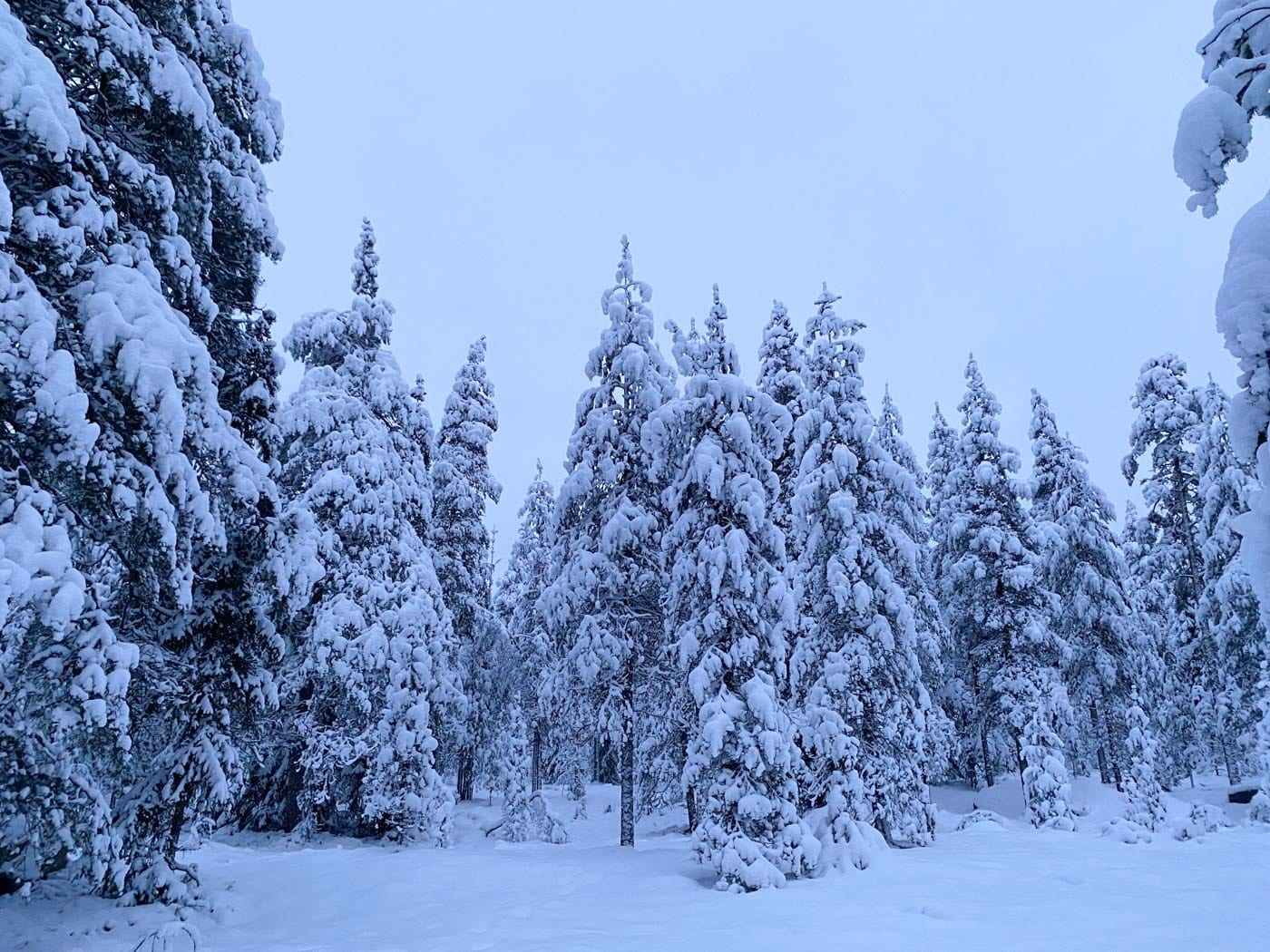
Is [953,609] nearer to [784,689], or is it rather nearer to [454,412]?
[784,689]

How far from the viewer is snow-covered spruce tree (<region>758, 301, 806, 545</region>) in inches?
809

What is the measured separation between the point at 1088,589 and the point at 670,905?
71.8ft

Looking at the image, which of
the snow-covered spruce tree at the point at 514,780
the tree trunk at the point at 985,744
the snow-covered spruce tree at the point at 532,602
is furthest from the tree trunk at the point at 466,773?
the tree trunk at the point at 985,744

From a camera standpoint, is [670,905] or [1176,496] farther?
[1176,496]

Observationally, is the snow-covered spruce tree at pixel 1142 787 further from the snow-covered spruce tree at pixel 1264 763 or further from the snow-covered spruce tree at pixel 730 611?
the snow-covered spruce tree at pixel 730 611

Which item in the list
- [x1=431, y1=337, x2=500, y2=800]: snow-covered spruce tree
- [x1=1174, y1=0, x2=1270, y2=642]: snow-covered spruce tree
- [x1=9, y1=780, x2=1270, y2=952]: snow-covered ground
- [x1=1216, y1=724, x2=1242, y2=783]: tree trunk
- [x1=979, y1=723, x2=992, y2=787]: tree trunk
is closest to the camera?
[x1=1174, y1=0, x2=1270, y2=642]: snow-covered spruce tree

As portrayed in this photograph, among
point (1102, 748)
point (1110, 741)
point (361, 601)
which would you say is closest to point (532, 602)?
point (361, 601)

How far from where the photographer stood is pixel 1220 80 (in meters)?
4.42

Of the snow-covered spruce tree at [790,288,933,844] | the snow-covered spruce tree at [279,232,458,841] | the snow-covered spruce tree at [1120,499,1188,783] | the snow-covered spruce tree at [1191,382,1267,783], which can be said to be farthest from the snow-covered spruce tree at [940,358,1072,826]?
the snow-covered spruce tree at [279,232,458,841]

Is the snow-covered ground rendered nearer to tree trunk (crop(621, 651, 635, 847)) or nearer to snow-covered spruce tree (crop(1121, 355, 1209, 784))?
tree trunk (crop(621, 651, 635, 847))

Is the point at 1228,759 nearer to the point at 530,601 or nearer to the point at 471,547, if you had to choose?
the point at 530,601

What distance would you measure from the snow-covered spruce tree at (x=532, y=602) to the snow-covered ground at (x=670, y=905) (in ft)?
43.5

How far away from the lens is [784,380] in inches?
806

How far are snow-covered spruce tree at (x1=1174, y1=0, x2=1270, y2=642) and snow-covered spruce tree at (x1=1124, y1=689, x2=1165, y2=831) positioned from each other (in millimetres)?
18738
